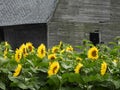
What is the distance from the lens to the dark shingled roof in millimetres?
23234

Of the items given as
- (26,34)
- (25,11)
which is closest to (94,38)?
(26,34)

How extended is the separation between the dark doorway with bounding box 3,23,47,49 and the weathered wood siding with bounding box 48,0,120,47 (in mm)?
395

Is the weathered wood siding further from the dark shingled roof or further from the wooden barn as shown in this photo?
the dark shingled roof

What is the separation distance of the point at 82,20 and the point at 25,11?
9.88 feet

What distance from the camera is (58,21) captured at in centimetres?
2384

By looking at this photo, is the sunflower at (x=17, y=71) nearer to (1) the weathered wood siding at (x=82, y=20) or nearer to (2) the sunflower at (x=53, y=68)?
(2) the sunflower at (x=53, y=68)

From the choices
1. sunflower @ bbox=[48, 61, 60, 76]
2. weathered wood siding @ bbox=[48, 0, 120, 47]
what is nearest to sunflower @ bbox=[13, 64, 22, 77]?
sunflower @ bbox=[48, 61, 60, 76]

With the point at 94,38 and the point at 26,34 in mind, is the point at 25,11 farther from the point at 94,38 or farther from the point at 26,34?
the point at 94,38

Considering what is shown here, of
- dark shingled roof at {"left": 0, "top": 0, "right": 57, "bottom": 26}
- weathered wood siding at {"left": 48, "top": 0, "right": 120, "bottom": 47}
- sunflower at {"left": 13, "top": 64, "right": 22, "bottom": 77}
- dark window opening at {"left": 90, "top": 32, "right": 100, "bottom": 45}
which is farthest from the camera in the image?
dark window opening at {"left": 90, "top": 32, "right": 100, "bottom": 45}

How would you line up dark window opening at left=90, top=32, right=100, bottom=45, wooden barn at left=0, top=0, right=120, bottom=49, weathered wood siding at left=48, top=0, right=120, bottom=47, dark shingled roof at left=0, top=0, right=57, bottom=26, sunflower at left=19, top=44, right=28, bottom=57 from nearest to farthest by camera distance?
sunflower at left=19, top=44, right=28, bottom=57 < dark shingled roof at left=0, top=0, right=57, bottom=26 < wooden barn at left=0, top=0, right=120, bottom=49 < weathered wood siding at left=48, top=0, right=120, bottom=47 < dark window opening at left=90, top=32, right=100, bottom=45

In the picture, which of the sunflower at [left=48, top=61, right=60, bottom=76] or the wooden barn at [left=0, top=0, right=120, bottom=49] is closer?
the sunflower at [left=48, top=61, right=60, bottom=76]

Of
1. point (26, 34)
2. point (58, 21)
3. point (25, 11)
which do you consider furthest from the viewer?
point (25, 11)

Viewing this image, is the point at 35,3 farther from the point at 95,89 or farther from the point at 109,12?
the point at 95,89

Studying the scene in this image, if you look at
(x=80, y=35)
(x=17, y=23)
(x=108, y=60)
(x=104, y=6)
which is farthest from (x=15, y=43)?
(x=108, y=60)
